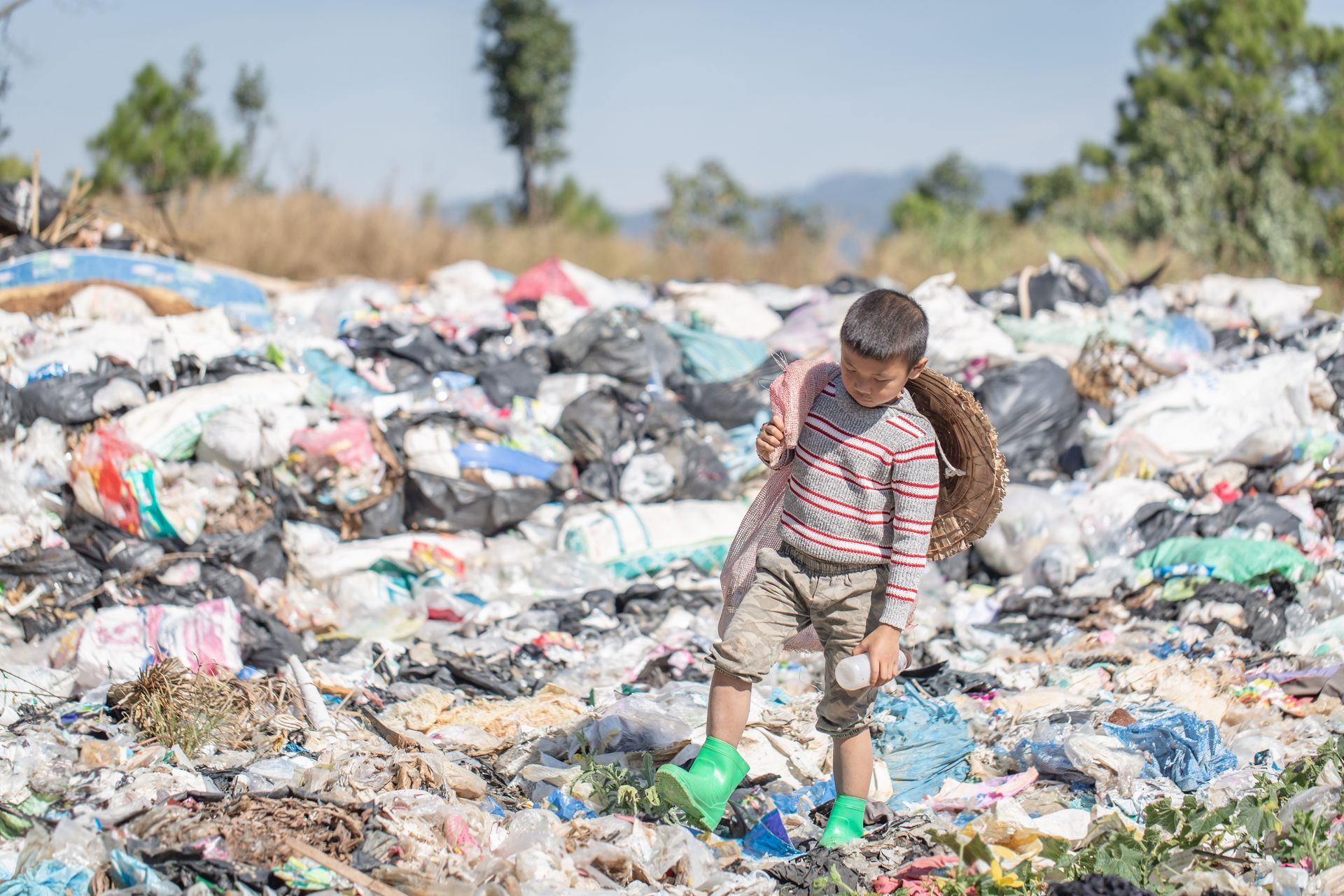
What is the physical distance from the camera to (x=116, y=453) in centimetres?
435

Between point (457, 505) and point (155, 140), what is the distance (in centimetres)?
1791

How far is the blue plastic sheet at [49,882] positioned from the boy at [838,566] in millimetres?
1106

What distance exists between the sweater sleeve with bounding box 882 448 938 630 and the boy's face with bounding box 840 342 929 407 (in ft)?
0.45

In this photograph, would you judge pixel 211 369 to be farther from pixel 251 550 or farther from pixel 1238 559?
pixel 1238 559

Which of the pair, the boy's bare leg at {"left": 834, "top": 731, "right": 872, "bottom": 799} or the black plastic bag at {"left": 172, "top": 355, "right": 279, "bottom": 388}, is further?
the black plastic bag at {"left": 172, "top": 355, "right": 279, "bottom": 388}

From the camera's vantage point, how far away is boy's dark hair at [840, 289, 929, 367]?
213cm

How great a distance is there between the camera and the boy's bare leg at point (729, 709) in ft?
7.88

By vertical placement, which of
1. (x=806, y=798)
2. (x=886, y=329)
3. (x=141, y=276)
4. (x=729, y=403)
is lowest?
(x=806, y=798)

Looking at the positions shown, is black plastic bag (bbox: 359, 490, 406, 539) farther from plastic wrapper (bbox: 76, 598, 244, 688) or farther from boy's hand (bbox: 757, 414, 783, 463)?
Result: boy's hand (bbox: 757, 414, 783, 463)

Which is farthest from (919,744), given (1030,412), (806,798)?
(1030,412)

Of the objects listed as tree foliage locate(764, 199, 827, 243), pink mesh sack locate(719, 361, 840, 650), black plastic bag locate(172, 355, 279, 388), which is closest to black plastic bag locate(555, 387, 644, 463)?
black plastic bag locate(172, 355, 279, 388)

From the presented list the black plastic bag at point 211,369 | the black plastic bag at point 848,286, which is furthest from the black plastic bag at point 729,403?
the black plastic bag at point 848,286

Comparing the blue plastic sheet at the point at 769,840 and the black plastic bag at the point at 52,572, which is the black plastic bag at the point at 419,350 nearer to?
the black plastic bag at the point at 52,572

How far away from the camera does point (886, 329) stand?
2135mm
